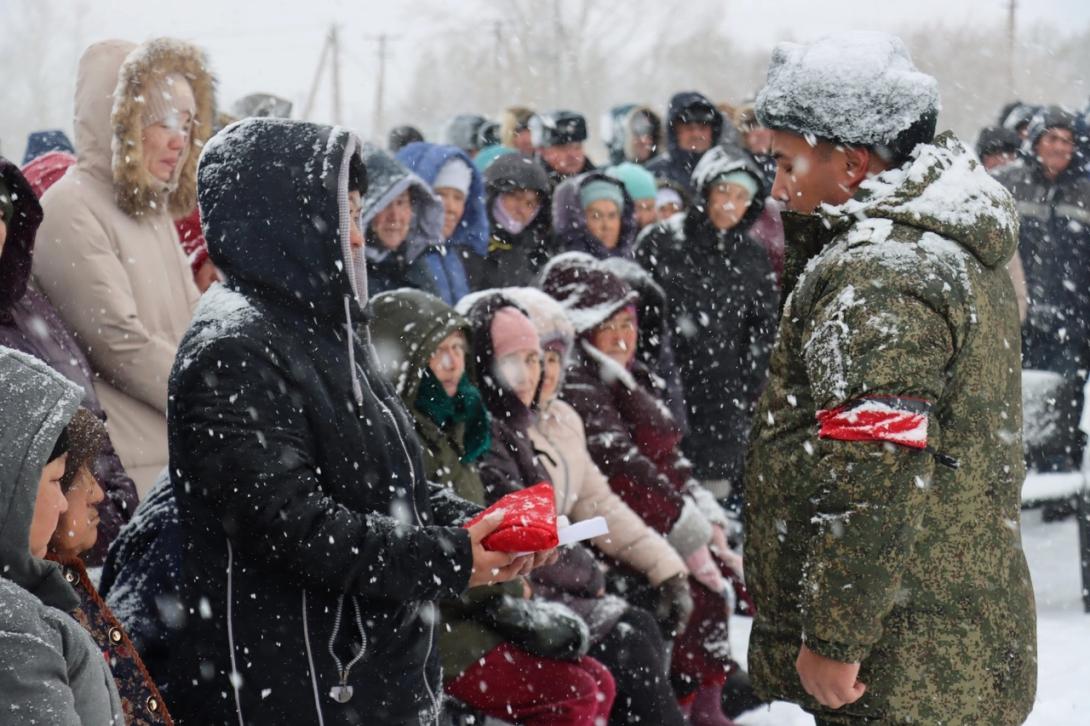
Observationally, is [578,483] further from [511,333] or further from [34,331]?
[34,331]

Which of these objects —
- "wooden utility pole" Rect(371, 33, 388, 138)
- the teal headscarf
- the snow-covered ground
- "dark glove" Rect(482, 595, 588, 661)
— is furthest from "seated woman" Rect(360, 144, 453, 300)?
"wooden utility pole" Rect(371, 33, 388, 138)

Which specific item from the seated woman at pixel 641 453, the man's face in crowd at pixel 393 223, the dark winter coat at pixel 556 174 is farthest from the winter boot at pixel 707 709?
the dark winter coat at pixel 556 174

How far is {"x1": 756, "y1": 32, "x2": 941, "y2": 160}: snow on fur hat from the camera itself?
2699 millimetres

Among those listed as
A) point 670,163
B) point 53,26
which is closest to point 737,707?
point 670,163

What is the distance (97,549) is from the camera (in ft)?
10.9

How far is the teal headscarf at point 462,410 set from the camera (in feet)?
12.9

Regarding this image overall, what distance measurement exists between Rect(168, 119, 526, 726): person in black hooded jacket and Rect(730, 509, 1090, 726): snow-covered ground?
1.95 metres

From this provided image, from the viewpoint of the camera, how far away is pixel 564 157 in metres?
8.96

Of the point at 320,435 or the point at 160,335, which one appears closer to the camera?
the point at 320,435

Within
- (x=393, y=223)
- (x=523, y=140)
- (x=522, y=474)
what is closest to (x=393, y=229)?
(x=393, y=223)

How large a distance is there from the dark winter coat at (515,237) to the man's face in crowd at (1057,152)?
10.7ft

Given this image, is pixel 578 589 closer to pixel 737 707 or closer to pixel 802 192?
pixel 737 707

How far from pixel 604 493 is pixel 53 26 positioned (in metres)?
49.9

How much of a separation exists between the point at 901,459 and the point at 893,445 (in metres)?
0.03
